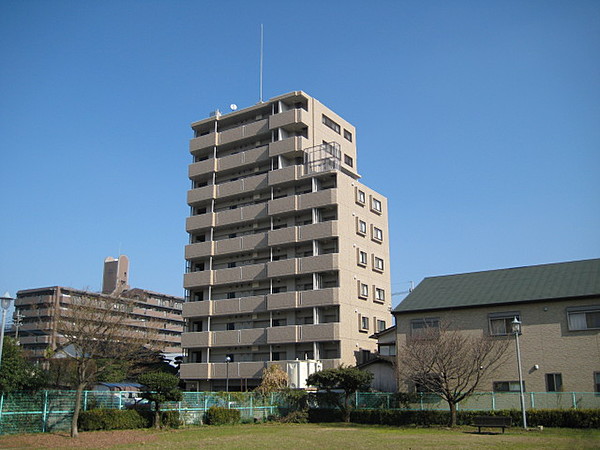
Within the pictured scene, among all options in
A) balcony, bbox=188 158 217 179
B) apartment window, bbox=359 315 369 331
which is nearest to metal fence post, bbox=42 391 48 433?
apartment window, bbox=359 315 369 331

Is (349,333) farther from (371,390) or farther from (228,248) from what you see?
(228,248)

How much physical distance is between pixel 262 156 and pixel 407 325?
25.4 metres

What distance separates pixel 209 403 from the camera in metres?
34.7

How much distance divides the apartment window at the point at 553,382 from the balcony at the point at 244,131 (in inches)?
1374

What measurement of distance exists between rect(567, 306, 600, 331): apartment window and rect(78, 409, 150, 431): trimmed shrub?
2395cm

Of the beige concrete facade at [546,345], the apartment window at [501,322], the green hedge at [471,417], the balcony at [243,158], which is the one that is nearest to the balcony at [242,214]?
the balcony at [243,158]

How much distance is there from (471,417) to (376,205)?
29833 mm

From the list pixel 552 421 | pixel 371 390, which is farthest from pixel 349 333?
pixel 552 421

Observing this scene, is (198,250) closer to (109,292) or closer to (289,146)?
(289,146)

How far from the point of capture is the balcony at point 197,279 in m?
57.7

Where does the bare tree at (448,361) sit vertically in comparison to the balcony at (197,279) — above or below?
below

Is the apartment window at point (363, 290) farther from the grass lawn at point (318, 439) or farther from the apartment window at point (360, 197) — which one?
the grass lawn at point (318, 439)

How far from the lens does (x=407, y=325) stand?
39.0 meters

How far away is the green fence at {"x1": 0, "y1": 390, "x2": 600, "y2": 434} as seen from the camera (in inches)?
1014
